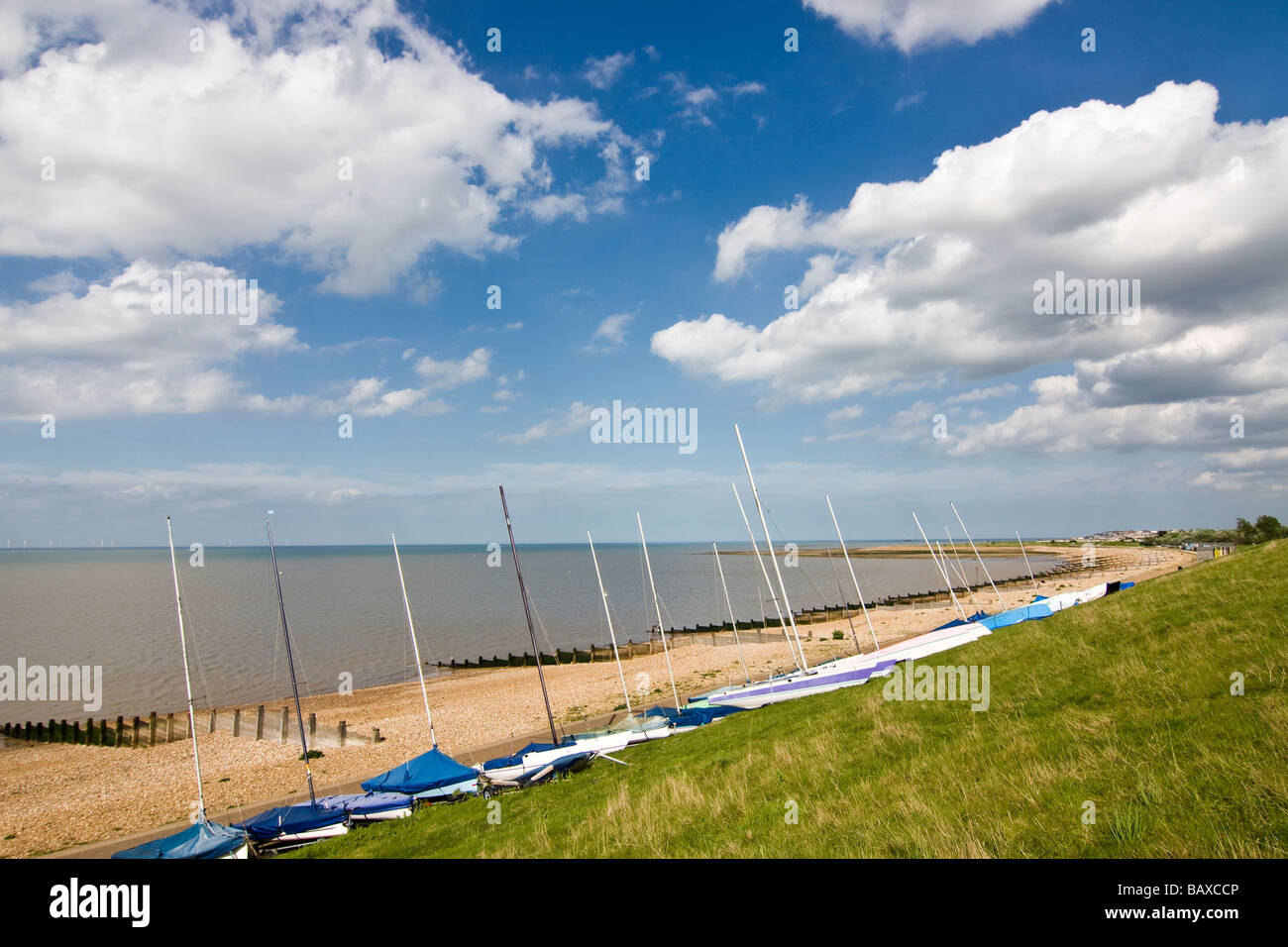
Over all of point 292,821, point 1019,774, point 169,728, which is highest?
point 1019,774

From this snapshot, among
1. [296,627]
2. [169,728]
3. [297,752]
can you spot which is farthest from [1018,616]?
[296,627]

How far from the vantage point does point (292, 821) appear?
61.9 ft

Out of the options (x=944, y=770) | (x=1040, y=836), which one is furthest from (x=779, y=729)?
(x=1040, y=836)

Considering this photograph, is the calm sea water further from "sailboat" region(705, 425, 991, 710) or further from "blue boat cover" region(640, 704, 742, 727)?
"sailboat" region(705, 425, 991, 710)

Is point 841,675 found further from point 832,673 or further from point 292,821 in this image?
point 292,821

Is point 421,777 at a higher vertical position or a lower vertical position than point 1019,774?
lower

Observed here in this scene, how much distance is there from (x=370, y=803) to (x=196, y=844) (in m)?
4.73

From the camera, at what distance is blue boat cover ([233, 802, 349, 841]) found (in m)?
18.5

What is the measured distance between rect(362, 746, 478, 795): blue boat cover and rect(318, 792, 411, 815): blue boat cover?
21cm

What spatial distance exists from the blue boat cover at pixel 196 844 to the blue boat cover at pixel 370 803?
2.96 metres

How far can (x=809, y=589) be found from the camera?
131 meters

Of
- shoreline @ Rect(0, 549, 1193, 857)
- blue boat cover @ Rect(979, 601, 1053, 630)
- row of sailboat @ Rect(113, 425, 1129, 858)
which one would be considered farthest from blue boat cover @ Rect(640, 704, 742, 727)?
blue boat cover @ Rect(979, 601, 1053, 630)
